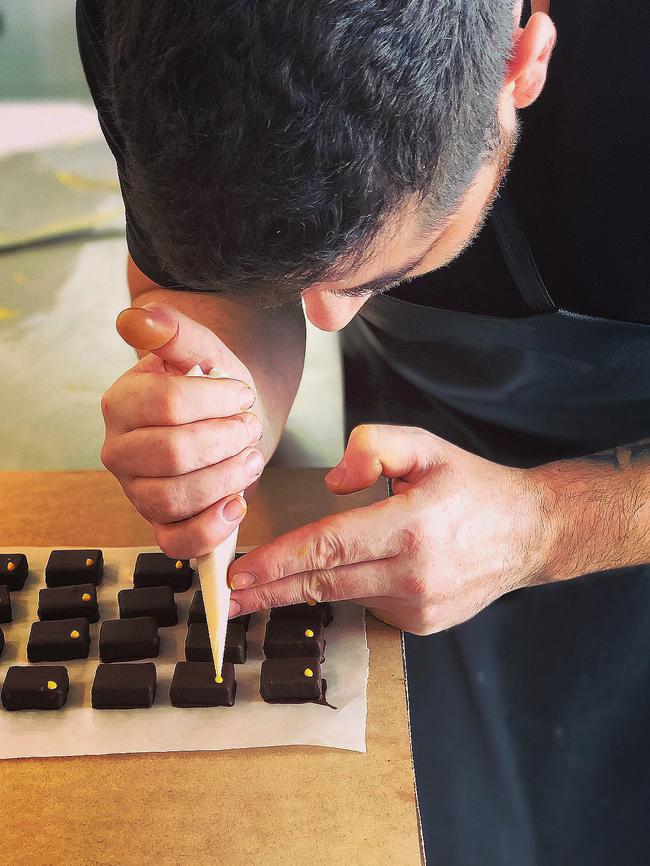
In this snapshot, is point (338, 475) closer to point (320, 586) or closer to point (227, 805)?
point (320, 586)

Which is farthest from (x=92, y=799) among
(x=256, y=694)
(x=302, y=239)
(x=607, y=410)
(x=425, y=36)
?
(x=607, y=410)

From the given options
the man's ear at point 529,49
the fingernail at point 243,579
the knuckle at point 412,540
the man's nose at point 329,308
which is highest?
the man's ear at point 529,49

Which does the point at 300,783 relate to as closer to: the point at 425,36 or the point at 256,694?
the point at 256,694

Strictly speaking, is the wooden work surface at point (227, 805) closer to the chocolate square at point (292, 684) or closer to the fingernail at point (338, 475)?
the chocolate square at point (292, 684)

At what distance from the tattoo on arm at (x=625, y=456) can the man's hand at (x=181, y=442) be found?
520 millimetres

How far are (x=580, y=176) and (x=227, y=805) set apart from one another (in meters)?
0.86

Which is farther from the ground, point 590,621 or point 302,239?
point 302,239

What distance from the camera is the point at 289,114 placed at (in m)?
0.64

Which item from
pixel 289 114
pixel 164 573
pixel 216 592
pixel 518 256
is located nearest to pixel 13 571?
pixel 164 573

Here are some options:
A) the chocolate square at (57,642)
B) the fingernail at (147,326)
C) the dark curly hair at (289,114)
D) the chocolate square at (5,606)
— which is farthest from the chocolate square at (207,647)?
the dark curly hair at (289,114)

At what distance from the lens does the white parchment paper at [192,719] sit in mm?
907

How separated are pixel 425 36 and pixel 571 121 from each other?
529 mm

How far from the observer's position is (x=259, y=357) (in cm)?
128

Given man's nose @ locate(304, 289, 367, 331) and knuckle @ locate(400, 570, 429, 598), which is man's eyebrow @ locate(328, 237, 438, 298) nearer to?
man's nose @ locate(304, 289, 367, 331)
